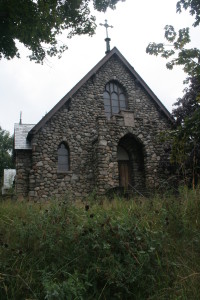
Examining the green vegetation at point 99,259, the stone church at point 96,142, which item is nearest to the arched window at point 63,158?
the stone church at point 96,142

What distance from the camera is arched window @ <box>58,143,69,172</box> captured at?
12.8 m

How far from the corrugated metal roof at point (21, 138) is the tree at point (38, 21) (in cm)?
425

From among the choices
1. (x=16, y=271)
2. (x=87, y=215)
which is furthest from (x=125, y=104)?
(x=16, y=271)

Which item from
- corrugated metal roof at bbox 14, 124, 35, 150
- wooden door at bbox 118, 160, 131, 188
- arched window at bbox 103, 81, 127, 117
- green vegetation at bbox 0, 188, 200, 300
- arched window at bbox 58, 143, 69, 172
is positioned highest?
arched window at bbox 103, 81, 127, 117

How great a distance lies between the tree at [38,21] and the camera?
728cm

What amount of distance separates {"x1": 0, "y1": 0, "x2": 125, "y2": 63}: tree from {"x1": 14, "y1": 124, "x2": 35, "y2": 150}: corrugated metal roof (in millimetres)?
4246

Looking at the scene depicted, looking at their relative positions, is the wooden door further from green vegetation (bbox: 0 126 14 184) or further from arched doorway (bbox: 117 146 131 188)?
green vegetation (bbox: 0 126 14 184)

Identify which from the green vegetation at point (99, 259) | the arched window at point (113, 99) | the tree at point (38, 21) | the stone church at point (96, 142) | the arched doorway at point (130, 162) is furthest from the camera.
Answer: the arched window at point (113, 99)

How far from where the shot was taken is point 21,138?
43.5 ft

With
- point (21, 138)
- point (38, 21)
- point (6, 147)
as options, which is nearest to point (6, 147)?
point (6, 147)

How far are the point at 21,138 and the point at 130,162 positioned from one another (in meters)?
5.83

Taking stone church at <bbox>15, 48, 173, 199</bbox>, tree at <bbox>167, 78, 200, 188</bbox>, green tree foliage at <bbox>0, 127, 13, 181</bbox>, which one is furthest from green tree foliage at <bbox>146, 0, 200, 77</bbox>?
green tree foliage at <bbox>0, 127, 13, 181</bbox>

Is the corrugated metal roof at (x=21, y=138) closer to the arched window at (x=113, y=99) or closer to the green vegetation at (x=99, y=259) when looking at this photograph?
the arched window at (x=113, y=99)

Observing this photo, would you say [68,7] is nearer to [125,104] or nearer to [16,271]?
[125,104]
